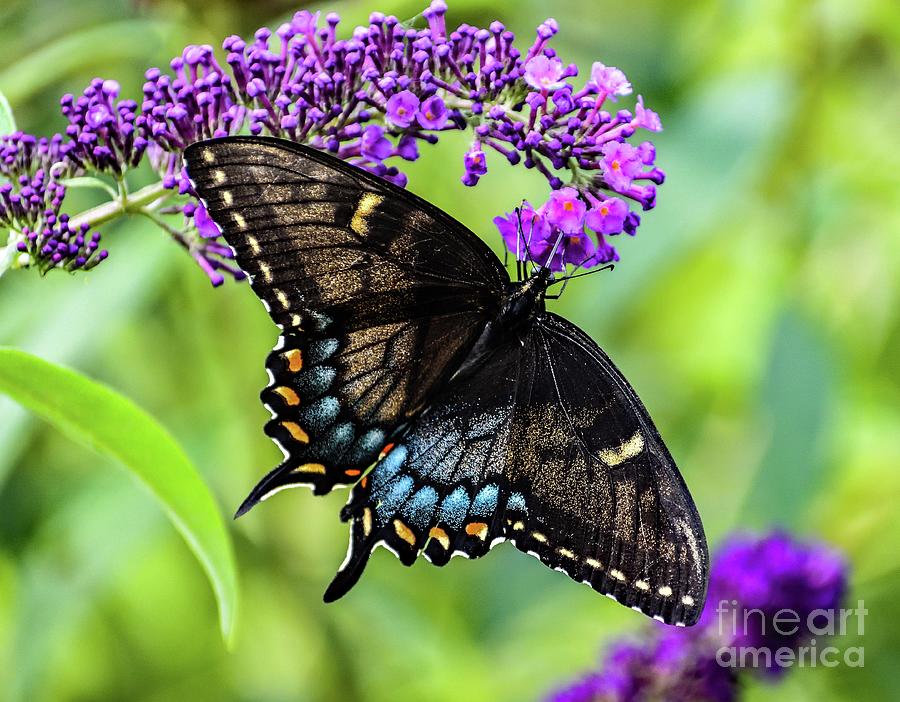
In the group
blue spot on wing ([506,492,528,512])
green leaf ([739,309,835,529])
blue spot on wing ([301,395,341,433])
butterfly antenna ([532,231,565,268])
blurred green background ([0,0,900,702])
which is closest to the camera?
butterfly antenna ([532,231,565,268])

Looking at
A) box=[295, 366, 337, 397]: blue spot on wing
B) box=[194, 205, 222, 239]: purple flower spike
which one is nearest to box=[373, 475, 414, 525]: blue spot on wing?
box=[295, 366, 337, 397]: blue spot on wing

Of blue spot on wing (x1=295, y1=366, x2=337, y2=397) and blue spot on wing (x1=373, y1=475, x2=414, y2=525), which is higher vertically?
blue spot on wing (x1=295, y1=366, x2=337, y2=397)

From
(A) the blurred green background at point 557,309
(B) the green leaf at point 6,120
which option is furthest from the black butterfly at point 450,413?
(A) the blurred green background at point 557,309

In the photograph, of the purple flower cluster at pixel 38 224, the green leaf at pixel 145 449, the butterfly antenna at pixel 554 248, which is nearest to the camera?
the green leaf at pixel 145 449

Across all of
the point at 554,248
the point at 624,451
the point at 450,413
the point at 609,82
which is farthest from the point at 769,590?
the point at 609,82

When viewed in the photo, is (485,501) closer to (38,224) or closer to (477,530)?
(477,530)

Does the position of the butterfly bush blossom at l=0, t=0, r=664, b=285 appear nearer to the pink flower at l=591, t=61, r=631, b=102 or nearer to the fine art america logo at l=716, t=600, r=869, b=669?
the pink flower at l=591, t=61, r=631, b=102

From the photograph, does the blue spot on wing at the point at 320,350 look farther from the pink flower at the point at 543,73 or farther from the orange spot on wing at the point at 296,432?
the pink flower at the point at 543,73
